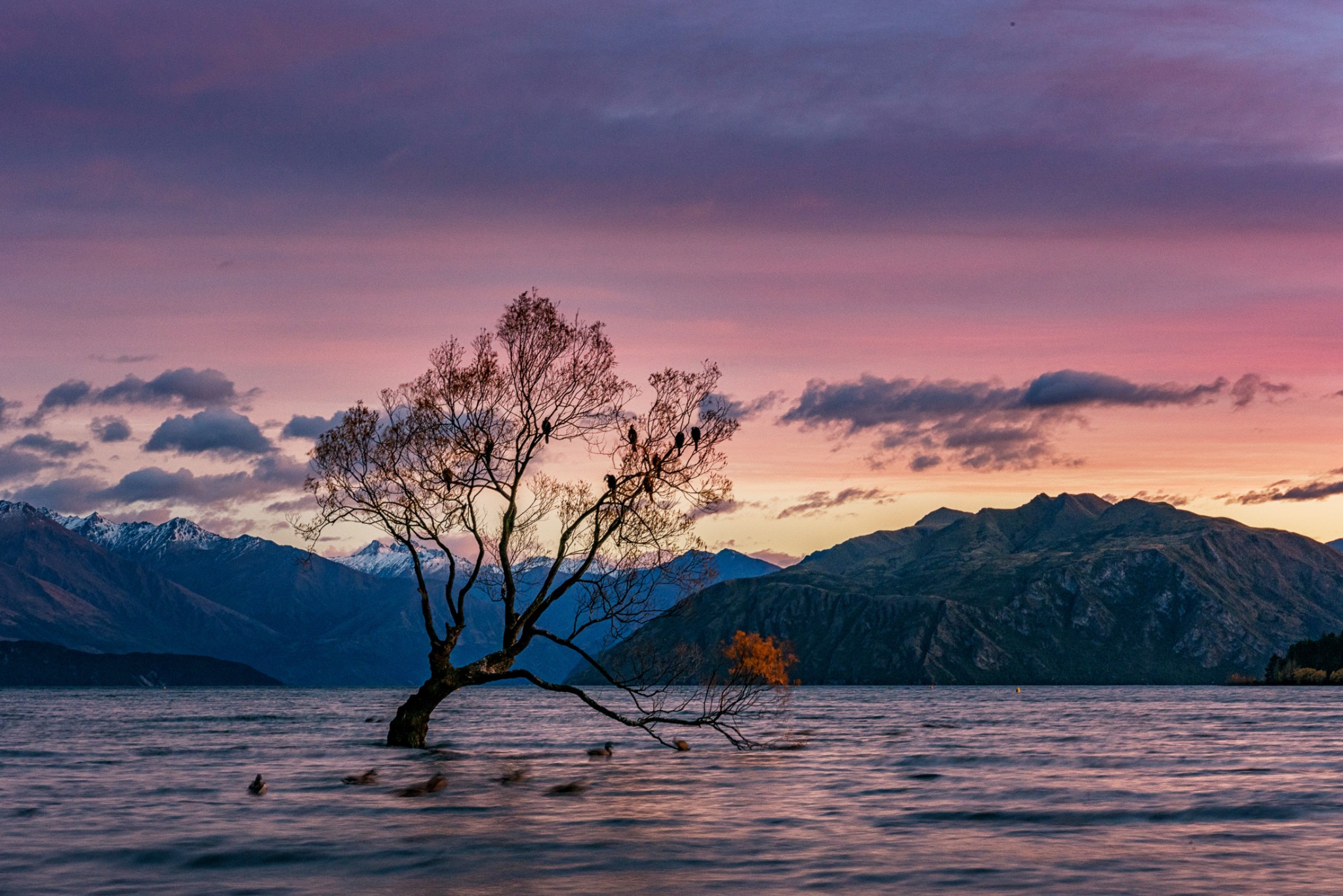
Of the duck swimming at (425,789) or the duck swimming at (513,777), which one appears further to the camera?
the duck swimming at (513,777)

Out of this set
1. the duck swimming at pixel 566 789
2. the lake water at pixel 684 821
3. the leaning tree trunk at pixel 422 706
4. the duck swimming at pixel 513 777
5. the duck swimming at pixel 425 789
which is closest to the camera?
the lake water at pixel 684 821

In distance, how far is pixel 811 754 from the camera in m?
78.5

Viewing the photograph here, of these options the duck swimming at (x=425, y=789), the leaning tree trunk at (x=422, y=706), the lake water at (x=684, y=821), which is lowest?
the lake water at (x=684, y=821)

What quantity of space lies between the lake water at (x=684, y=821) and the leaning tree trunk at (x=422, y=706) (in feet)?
6.02

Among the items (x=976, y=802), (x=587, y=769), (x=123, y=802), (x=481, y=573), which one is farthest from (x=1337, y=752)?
(x=123, y=802)

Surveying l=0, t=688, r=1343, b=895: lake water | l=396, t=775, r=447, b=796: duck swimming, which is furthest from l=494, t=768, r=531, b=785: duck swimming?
l=396, t=775, r=447, b=796: duck swimming

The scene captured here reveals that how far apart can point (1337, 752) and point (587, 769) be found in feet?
165

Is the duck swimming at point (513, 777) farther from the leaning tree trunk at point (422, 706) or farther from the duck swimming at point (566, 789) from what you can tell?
the leaning tree trunk at point (422, 706)

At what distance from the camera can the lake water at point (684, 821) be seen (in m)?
31.6

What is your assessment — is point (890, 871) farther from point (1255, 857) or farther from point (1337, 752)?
point (1337, 752)

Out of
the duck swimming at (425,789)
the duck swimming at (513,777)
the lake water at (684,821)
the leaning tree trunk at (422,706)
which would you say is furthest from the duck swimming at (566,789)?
the leaning tree trunk at (422,706)

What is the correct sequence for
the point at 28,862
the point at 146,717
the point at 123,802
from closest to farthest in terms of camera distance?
the point at 28,862
the point at 123,802
the point at 146,717

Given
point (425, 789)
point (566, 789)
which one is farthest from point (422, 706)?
point (566, 789)

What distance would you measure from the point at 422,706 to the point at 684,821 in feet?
77.9
